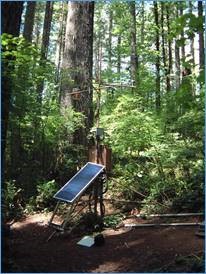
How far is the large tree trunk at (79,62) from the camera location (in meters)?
10.8

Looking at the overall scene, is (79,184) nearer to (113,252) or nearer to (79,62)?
(113,252)

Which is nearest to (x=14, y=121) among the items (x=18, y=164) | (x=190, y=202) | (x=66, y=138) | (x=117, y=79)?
(x=18, y=164)

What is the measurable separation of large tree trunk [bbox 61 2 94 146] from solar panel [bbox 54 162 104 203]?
7.95ft

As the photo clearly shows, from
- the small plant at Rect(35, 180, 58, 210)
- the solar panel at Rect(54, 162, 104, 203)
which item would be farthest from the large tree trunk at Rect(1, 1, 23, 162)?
the small plant at Rect(35, 180, 58, 210)

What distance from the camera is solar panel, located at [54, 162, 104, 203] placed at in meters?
7.54

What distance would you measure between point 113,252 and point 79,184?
173cm

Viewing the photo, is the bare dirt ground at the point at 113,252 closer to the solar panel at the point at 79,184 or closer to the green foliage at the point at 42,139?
the solar panel at the point at 79,184

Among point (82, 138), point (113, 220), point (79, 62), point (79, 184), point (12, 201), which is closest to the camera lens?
point (79, 184)

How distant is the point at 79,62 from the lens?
36.7 feet

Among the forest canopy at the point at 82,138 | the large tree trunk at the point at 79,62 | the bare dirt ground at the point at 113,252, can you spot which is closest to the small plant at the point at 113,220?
the bare dirt ground at the point at 113,252

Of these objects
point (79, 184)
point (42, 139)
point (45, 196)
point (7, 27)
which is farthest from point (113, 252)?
point (42, 139)

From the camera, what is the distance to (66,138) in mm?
10312

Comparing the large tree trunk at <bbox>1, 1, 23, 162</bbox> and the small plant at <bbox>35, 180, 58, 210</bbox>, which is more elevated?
the large tree trunk at <bbox>1, 1, 23, 162</bbox>

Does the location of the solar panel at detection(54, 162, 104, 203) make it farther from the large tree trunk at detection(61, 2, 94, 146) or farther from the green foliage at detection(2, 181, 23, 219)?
the large tree trunk at detection(61, 2, 94, 146)
